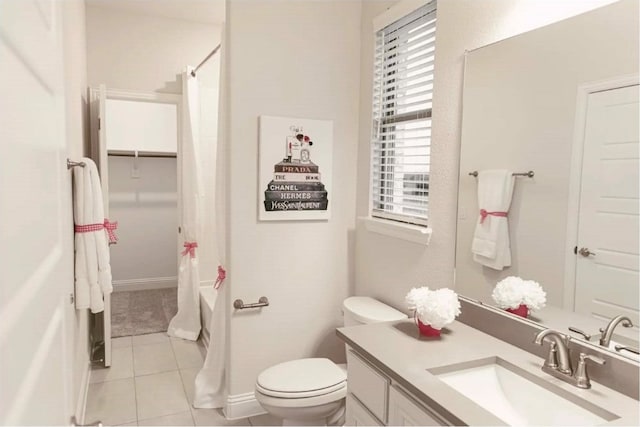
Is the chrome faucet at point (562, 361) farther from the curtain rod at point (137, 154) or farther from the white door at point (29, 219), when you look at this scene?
the curtain rod at point (137, 154)

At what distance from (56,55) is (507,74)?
1508 millimetres

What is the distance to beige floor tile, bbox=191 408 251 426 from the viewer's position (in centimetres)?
252

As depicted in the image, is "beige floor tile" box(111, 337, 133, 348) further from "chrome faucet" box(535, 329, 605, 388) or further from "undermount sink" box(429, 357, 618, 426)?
"chrome faucet" box(535, 329, 605, 388)

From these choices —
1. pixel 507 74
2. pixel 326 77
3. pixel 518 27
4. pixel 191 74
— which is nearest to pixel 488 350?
pixel 507 74

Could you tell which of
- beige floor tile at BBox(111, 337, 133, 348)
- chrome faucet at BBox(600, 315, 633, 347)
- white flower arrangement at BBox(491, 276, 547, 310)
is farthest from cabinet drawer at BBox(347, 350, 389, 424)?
beige floor tile at BBox(111, 337, 133, 348)

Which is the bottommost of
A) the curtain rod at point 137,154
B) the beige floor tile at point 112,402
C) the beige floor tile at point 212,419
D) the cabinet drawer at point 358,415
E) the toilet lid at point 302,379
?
the beige floor tile at point 112,402

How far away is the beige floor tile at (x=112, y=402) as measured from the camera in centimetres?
257

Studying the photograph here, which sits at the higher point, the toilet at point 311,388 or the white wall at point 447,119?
the white wall at point 447,119

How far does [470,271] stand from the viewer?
1859 millimetres

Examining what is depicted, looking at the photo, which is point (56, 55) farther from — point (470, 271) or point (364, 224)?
point (364, 224)

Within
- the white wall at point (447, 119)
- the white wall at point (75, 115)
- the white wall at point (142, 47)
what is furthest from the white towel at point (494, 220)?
the white wall at point (142, 47)

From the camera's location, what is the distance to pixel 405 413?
136 centimetres

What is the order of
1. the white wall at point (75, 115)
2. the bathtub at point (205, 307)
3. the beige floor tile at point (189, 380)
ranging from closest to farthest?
the white wall at point (75, 115), the beige floor tile at point (189, 380), the bathtub at point (205, 307)

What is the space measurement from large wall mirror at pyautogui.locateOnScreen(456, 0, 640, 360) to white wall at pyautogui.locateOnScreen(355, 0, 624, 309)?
7cm
